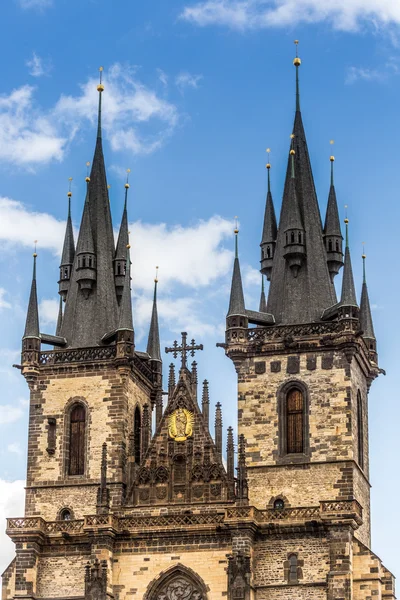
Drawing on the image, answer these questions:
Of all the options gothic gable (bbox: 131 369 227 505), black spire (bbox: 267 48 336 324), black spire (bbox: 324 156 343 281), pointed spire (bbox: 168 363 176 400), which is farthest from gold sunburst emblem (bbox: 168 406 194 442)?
black spire (bbox: 324 156 343 281)

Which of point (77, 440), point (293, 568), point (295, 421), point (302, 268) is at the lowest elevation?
point (293, 568)

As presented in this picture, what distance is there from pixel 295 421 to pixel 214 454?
3338mm

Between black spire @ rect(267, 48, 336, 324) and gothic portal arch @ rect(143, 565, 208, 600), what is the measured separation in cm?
1062

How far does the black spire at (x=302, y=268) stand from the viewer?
62906 mm

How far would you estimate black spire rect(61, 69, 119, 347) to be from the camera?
64.7 metres

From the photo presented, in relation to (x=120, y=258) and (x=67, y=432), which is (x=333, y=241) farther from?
(x=67, y=432)

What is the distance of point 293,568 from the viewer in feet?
192

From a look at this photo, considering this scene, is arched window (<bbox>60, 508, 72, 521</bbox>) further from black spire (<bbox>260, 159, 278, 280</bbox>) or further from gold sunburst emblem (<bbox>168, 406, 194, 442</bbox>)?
black spire (<bbox>260, 159, 278, 280</bbox>)

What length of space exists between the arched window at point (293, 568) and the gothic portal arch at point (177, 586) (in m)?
3.34

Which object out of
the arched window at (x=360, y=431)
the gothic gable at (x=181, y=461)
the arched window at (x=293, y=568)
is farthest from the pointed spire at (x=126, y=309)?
the arched window at (x=293, y=568)

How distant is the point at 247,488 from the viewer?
59000mm

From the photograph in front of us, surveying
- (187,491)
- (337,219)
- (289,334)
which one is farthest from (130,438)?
(337,219)

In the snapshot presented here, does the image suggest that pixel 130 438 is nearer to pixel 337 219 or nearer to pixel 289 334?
pixel 289 334

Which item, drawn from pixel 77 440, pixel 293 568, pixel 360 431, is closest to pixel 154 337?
pixel 77 440
